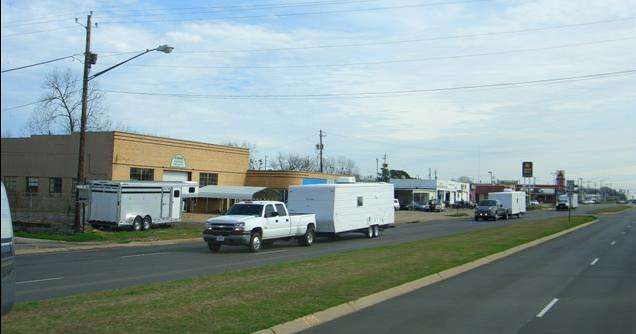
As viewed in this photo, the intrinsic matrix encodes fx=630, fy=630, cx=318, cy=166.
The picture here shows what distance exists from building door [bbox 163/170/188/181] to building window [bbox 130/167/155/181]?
1599 mm

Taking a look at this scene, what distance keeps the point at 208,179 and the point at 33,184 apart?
13938 mm

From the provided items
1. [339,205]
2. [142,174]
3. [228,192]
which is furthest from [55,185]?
[339,205]

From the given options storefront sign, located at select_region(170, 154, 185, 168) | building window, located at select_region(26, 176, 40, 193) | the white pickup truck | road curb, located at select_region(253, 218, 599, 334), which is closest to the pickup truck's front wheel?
the white pickup truck

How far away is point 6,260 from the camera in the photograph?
16.4ft

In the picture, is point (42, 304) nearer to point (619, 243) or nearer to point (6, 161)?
point (619, 243)

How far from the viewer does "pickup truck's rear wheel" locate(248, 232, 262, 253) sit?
2330 centimetres

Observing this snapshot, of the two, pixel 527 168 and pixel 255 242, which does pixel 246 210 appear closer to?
pixel 255 242

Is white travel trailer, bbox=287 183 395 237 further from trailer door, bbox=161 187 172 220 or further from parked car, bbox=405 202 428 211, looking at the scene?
parked car, bbox=405 202 428 211

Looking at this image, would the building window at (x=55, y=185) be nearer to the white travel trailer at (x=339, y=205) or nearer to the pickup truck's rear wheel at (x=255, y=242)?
the white travel trailer at (x=339, y=205)

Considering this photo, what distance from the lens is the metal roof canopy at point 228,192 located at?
50.4 m

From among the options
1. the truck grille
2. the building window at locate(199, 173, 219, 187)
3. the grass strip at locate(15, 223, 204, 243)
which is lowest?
the grass strip at locate(15, 223, 204, 243)

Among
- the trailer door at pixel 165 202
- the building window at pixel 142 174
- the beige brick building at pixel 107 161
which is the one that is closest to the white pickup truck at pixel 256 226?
the trailer door at pixel 165 202

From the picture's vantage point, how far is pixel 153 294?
431 inches

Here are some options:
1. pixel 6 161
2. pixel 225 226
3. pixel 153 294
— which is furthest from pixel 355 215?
pixel 6 161
